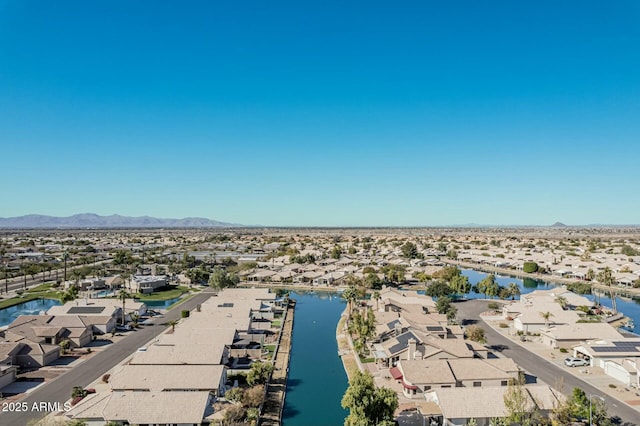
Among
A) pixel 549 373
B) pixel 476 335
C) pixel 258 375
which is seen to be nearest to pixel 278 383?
pixel 258 375

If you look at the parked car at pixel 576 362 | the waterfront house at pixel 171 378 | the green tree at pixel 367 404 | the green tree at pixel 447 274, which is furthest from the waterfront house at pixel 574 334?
the waterfront house at pixel 171 378

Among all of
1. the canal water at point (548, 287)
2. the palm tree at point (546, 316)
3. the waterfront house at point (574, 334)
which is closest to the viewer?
the waterfront house at point (574, 334)

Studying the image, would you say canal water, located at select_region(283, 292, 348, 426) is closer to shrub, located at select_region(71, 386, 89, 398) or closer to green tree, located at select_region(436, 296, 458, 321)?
green tree, located at select_region(436, 296, 458, 321)

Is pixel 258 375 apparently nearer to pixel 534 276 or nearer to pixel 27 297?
pixel 27 297

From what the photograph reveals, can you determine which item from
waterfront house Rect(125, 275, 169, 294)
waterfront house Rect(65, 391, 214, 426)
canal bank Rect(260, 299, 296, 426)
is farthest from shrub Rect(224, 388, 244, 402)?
waterfront house Rect(125, 275, 169, 294)

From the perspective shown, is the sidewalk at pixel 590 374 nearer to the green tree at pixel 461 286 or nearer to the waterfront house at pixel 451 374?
the waterfront house at pixel 451 374
